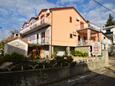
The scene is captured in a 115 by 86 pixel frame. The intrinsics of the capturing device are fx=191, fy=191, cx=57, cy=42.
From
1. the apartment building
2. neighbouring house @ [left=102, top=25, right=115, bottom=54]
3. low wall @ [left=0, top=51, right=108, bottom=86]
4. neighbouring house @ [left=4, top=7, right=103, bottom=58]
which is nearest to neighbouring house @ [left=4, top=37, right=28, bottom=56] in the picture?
neighbouring house @ [left=4, top=7, right=103, bottom=58]

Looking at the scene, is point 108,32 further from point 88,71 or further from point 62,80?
point 62,80

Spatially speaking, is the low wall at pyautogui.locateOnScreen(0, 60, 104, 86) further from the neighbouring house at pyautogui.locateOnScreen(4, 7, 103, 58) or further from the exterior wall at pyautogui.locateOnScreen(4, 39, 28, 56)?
the exterior wall at pyautogui.locateOnScreen(4, 39, 28, 56)

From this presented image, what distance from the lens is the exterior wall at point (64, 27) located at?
32125 mm

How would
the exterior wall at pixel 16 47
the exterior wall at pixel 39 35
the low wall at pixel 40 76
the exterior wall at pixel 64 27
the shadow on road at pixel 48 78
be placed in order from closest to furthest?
the low wall at pixel 40 76, the shadow on road at pixel 48 78, the exterior wall at pixel 16 47, the exterior wall at pixel 39 35, the exterior wall at pixel 64 27

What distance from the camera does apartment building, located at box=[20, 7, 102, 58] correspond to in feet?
104

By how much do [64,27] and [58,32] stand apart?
173 cm

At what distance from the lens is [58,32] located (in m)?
32.5

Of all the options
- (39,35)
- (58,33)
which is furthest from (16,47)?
(58,33)

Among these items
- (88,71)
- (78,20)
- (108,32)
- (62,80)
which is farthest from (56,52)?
(108,32)

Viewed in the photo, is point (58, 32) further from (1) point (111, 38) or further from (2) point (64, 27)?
(1) point (111, 38)

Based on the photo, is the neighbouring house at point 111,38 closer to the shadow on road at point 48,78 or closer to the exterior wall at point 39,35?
the exterior wall at point 39,35

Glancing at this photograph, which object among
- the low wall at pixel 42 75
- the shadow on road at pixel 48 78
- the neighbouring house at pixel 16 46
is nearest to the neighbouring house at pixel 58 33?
the neighbouring house at pixel 16 46

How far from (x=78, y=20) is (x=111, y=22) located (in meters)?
46.0

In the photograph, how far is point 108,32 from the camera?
179ft
